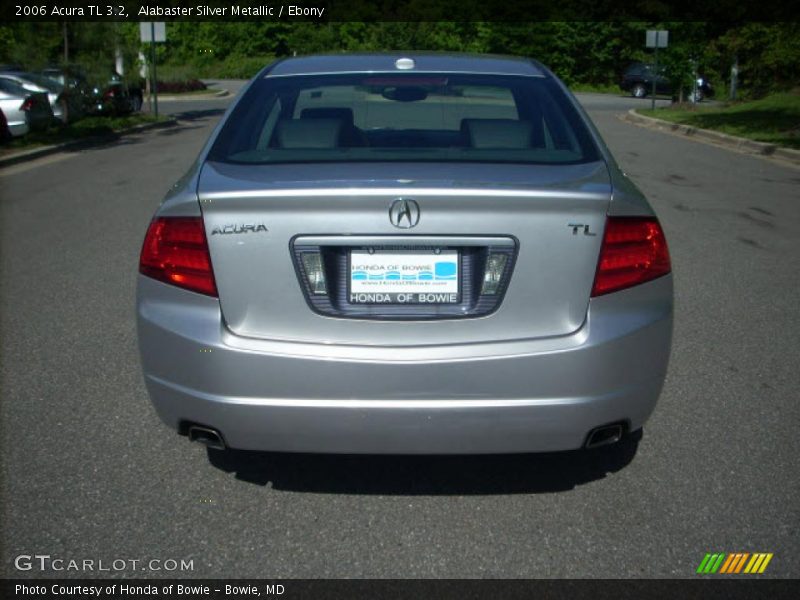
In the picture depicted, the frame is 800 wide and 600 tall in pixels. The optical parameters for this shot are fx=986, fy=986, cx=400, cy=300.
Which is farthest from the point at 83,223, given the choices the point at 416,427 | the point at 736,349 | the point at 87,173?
the point at 416,427

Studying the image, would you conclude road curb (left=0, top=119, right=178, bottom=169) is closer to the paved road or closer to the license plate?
the paved road

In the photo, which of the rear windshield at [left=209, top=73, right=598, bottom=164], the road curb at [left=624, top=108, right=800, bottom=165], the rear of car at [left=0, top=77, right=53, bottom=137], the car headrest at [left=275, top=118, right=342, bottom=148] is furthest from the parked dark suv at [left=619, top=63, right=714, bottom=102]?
the car headrest at [left=275, top=118, right=342, bottom=148]

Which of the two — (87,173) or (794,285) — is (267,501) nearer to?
(794,285)

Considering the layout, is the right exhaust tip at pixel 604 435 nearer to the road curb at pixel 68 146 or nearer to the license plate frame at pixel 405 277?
the license plate frame at pixel 405 277

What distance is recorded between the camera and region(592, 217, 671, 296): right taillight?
3.22 metres

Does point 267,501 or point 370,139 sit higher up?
point 370,139

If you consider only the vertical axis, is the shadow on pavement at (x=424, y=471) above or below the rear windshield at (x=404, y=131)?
below

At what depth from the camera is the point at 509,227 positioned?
313 cm

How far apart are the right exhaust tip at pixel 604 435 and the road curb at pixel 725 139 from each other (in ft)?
48.3

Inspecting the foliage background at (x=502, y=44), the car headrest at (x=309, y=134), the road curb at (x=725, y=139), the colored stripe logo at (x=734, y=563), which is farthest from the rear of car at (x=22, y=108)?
the colored stripe logo at (x=734, y=563)
